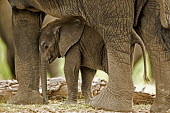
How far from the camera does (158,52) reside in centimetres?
314

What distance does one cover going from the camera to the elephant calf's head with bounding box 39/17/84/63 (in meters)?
3.71

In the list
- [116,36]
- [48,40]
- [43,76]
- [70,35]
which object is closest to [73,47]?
[70,35]

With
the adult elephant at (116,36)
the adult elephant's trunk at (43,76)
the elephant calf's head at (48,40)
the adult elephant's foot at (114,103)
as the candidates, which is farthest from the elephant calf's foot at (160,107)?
the elephant calf's head at (48,40)

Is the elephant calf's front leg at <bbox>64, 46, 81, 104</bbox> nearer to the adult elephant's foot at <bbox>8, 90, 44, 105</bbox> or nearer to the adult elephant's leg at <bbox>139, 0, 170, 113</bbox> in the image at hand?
the adult elephant's foot at <bbox>8, 90, 44, 105</bbox>

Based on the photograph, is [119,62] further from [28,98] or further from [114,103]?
[28,98]

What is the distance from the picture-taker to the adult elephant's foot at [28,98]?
3.64m

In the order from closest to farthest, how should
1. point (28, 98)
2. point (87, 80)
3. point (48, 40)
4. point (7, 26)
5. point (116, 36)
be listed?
point (116, 36) → point (28, 98) → point (48, 40) → point (87, 80) → point (7, 26)

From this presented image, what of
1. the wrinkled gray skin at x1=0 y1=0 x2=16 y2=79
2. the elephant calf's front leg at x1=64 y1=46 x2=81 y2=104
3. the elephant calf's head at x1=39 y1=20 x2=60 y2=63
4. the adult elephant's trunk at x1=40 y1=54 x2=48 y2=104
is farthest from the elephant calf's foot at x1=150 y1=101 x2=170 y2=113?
the wrinkled gray skin at x1=0 y1=0 x2=16 y2=79

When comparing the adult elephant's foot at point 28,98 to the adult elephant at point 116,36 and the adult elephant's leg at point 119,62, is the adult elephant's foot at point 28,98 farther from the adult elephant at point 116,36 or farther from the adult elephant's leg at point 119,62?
the adult elephant's leg at point 119,62

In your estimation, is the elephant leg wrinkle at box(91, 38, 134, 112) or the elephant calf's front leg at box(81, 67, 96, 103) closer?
the elephant leg wrinkle at box(91, 38, 134, 112)

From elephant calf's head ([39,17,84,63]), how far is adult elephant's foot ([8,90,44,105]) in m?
0.31

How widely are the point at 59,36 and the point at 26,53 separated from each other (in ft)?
0.96

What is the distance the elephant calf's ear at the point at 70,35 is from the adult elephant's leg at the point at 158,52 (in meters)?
0.68

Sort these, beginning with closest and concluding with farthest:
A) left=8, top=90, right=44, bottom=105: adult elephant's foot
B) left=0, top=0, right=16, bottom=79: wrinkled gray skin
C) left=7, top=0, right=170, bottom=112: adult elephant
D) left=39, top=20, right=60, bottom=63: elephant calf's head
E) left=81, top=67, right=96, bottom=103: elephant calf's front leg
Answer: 1. left=7, top=0, right=170, bottom=112: adult elephant
2. left=8, top=90, right=44, bottom=105: adult elephant's foot
3. left=39, top=20, right=60, bottom=63: elephant calf's head
4. left=81, top=67, right=96, bottom=103: elephant calf's front leg
5. left=0, top=0, right=16, bottom=79: wrinkled gray skin
